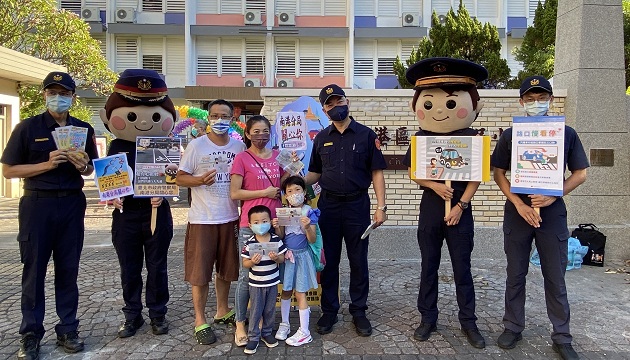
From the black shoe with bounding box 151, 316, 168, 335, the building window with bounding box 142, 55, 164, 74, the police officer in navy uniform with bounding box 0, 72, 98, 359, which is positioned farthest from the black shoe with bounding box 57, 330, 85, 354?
the building window with bounding box 142, 55, 164, 74

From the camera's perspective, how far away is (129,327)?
13.1 feet

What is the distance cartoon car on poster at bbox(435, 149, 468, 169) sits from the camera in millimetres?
3802

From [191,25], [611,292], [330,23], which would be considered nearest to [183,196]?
[191,25]

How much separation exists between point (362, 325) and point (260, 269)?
3.78 feet

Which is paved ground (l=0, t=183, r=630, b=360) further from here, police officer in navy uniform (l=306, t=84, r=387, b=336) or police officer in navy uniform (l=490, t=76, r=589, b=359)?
police officer in navy uniform (l=306, t=84, r=387, b=336)

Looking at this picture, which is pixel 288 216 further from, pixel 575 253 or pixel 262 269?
pixel 575 253

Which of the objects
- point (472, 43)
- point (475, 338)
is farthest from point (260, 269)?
point (472, 43)

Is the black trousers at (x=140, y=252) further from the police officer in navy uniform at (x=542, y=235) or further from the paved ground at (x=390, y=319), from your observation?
the police officer in navy uniform at (x=542, y=235)

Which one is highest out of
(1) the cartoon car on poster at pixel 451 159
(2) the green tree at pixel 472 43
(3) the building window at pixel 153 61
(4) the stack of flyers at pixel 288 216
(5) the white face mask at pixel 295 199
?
(3) the building window at pixel 153 61

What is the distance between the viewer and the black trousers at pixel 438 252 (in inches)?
152

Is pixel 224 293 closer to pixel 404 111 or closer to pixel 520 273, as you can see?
pixel 520 273

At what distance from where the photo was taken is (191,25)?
21469 millimetres

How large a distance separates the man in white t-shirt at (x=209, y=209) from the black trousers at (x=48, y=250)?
969 mm

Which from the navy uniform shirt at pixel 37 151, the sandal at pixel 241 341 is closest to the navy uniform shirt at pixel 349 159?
the sandal at pixel 241 341
